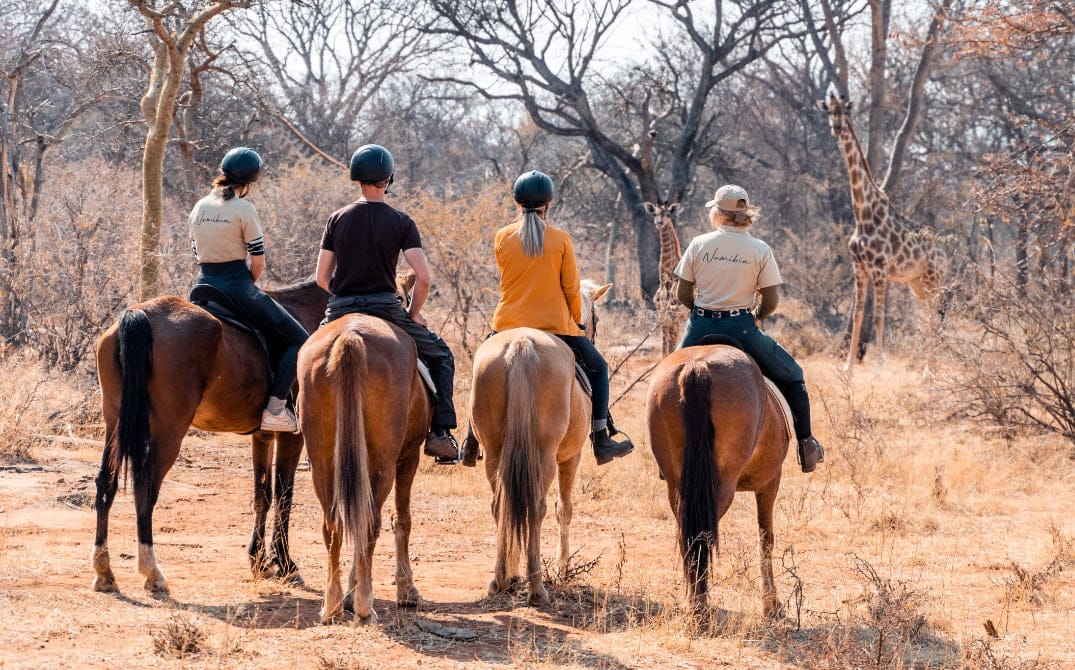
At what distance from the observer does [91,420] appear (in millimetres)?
11102

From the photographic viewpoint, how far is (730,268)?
621cm

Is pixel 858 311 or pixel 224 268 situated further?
pixel 858 311

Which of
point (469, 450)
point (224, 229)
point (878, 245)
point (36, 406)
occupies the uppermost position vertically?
point (878, 245)

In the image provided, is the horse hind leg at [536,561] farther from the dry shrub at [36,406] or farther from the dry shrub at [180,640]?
the dry shrub at [36,406]

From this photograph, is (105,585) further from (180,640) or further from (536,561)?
(536,561)

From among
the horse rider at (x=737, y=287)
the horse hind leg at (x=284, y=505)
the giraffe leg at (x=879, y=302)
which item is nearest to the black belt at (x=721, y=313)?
the horse rider at (x=737, y=287)

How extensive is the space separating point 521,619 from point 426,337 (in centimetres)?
165

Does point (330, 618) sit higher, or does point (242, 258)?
point (242, 258)

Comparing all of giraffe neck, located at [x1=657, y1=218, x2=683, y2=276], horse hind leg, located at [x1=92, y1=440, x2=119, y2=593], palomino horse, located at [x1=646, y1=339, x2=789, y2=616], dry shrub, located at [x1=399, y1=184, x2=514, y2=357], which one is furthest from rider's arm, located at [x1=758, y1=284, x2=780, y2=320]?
giraffe neck, located at [x1=657, y1=218, x2=683, y2=276]

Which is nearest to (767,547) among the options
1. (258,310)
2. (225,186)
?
(258,310)

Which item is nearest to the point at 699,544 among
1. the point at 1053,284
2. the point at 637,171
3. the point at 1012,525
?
the point at 1012,525

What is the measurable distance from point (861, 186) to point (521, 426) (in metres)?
11.9

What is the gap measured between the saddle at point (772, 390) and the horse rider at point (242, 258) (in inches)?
99.0

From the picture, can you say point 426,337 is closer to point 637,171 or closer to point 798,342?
point 798,342
